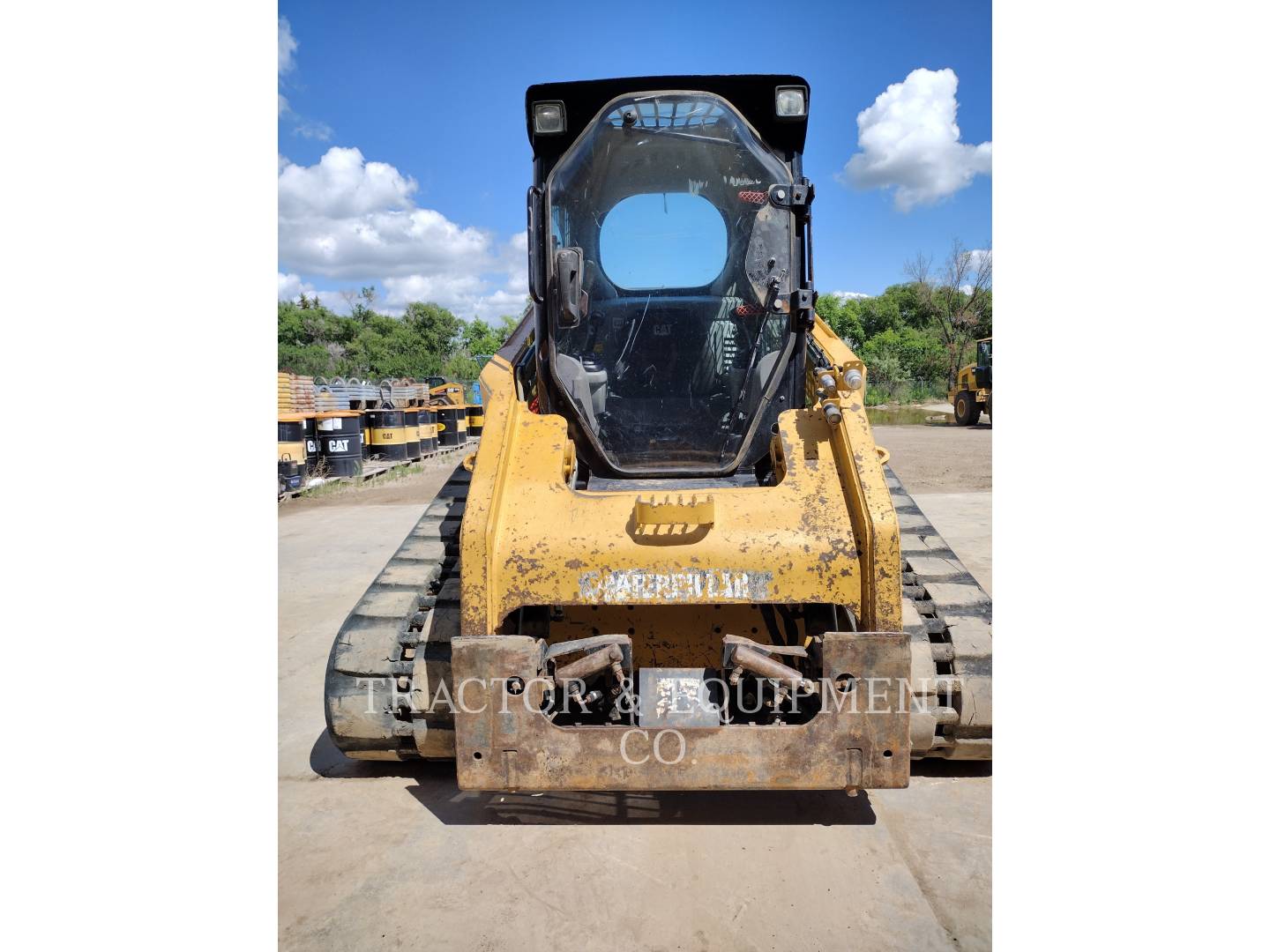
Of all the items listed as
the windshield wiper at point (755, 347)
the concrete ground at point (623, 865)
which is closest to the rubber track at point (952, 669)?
the concrete ground at point (623, 865)

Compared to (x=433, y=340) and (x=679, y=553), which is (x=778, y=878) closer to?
(x=679, y=553)

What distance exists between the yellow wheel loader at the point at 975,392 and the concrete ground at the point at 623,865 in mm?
21371

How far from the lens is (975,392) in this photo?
Result: 22.5 meters

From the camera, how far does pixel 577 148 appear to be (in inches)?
135

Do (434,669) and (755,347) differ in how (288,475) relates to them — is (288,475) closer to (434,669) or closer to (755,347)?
(434,669)

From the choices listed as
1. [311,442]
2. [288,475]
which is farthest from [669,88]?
[311,442]

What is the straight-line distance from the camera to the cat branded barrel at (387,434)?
15.0 metres

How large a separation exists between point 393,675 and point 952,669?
2263mm

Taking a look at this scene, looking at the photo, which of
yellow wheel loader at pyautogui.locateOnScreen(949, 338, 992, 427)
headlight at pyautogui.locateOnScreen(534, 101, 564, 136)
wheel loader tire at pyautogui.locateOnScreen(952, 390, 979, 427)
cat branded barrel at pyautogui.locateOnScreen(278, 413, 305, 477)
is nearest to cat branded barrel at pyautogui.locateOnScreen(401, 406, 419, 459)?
cat branded barrel at pyautogui.locateOnScreen(278, 413, 305, 477)

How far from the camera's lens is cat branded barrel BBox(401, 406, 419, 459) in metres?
15.5

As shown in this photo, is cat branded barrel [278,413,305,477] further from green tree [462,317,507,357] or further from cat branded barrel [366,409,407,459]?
green tree [462,317,507,357]

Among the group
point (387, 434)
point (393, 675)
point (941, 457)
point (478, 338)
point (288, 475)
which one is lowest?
point (393, 675)

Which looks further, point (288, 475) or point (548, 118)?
point (288, 475)

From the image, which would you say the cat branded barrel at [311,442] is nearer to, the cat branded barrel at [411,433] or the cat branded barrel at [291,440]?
the cat branded barrel at [291,440]
